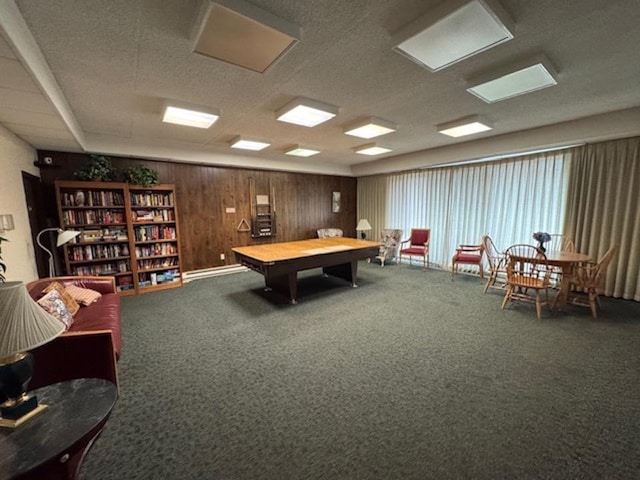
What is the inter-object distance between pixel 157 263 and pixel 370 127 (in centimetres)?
432

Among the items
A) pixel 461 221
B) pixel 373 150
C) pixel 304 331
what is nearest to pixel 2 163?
pixel 304 331

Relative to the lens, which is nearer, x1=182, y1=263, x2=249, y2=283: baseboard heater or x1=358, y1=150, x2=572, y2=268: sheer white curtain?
x1=358, y1=150, x2=572, y2=268: sheer white curtain

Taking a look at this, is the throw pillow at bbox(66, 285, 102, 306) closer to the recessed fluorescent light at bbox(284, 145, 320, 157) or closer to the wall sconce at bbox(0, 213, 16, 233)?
the wall sconce at bbox(0, 213, 16, 233)

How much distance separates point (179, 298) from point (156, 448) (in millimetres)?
2894

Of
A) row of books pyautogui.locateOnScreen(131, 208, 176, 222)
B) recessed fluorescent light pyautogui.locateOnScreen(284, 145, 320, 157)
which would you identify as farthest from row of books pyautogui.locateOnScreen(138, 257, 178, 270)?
recessed fluorescent light pyautogui.locateOnScreen(284, 145, 320, 157)

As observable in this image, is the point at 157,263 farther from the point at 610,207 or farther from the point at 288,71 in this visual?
the point at 610,207

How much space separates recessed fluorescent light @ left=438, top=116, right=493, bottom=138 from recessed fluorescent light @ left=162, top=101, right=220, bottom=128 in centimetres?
315

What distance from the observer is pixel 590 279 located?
3.29 meters

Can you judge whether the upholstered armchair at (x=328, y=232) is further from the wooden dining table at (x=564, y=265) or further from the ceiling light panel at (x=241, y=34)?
the ceiling light panel at (x=241, y=34)

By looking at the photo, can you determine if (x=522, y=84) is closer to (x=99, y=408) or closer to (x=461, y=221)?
(x=461, y=221)

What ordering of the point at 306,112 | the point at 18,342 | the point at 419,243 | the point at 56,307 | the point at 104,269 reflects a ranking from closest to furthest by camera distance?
the point at 18,342, the point at 56,307, the point at 306,112, the point at 104,269, the point at 419,243

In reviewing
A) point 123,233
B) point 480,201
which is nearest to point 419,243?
point 480,201

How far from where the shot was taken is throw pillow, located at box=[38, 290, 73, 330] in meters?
2.19

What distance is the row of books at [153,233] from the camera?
4.52 metres
